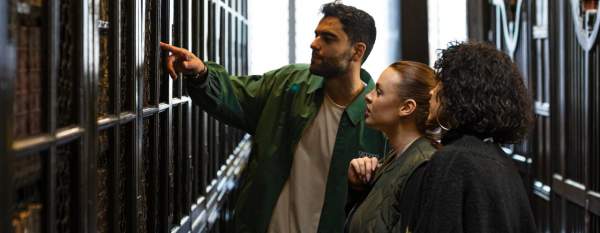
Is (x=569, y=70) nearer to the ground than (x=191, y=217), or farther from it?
farther from it

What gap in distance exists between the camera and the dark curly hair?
6.70 feet

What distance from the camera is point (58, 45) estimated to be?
1678mm

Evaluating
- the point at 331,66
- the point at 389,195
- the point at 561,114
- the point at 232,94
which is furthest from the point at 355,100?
the point at 561,114

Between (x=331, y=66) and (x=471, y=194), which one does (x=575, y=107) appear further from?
(x=471, y=194)

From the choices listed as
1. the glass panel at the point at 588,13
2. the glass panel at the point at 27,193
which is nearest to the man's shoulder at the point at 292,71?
the glass panel at the point at 588,13

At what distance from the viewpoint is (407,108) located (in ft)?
8.61

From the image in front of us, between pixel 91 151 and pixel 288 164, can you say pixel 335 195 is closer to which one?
pixel 288 164

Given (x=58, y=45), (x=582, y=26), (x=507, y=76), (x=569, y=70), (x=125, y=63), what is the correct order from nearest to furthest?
(x=58, y=45), (x=507, y=76), (x=125, y=63), (x=582, y=26), (x=569, y=70)

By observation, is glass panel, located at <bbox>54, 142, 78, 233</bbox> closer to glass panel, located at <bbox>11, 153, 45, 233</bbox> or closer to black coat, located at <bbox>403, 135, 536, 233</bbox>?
glass panel, located at <bbox>11, 153, 45, 233</bbox>

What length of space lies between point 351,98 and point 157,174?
102 centimetres

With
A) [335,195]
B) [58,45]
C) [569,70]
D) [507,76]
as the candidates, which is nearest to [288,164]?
[335,195]

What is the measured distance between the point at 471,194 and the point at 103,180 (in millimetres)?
804

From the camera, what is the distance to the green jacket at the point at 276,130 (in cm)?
347

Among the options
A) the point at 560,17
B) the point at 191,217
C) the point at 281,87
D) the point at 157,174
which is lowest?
the point at 191,217
